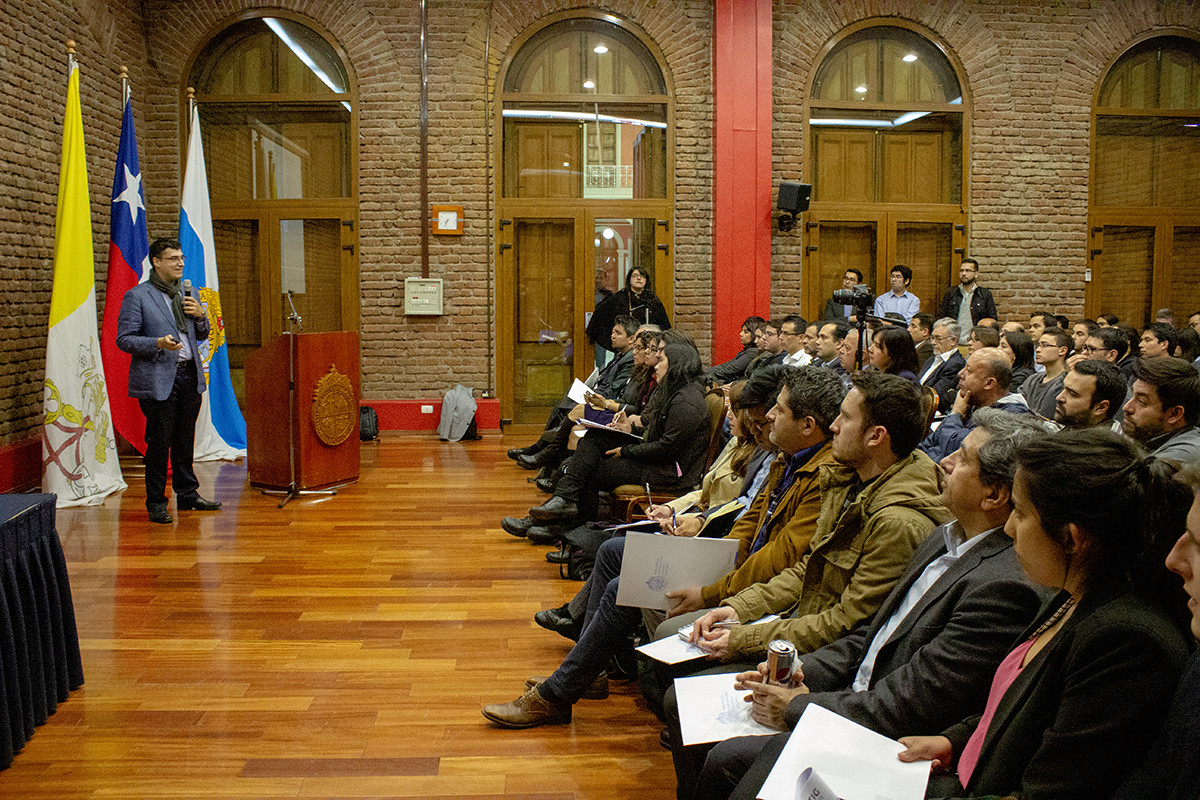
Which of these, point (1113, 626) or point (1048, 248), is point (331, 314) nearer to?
point (1048, 248)

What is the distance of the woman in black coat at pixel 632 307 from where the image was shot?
8.63 m

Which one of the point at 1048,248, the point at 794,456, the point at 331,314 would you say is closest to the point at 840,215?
the point at 1048,248

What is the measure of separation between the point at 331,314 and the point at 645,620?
6.80 m

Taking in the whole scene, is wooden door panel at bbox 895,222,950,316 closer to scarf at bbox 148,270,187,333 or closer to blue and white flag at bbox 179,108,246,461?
blue and white flag at bbox 179,108,246,461

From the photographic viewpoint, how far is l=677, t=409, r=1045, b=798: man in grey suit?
5.51 ft

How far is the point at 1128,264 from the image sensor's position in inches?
368

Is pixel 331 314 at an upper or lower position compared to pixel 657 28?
lower

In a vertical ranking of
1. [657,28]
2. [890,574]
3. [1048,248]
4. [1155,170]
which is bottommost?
[890,574]

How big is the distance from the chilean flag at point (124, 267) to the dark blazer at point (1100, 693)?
21.1ft

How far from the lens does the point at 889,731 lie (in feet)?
5.77

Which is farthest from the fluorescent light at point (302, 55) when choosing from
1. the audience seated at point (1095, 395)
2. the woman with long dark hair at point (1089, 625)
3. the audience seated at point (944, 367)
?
the woman with long dark hair at point (1089, 625)

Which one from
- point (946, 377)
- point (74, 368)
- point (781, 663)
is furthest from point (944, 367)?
point (74, 368)

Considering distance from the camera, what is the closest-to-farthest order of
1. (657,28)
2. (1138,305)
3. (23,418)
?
(23,418)
(657,28)
(1138,305)

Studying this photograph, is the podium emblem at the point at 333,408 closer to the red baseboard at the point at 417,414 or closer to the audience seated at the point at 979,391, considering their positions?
the red baseboard at the point at 417,414
